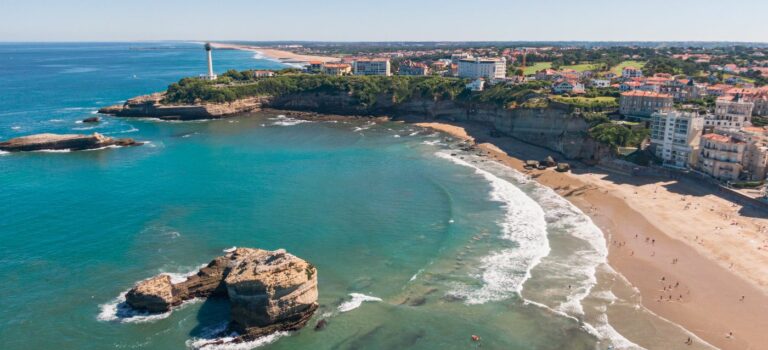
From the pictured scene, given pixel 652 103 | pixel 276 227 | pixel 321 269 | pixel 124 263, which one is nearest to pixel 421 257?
pixel 321 269

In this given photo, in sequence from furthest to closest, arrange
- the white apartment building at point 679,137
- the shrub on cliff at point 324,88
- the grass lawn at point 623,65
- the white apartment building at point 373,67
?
the white apartment building at point 373,67 → the grass lawn at point 623,65 → the shrub on cliff at point 324,88 → the white apartment building at point 679,137

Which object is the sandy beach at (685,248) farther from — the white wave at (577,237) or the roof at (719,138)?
the roof at (719,138)

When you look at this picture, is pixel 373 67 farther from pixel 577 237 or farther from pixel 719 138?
pixel 577 237

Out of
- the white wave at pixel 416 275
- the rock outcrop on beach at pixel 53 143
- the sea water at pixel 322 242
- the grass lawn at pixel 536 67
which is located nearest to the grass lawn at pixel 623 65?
the grass lawn at pixel 536 67

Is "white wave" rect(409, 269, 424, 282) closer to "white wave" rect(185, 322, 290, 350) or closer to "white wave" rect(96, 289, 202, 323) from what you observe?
"white wave" rect(185, 322, 290, 350)

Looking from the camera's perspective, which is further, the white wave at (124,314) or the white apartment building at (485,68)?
the white apartment building at (485,68)

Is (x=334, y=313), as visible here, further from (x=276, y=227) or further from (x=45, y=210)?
(x=45, y=210)

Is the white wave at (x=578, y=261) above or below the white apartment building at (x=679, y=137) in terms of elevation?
below

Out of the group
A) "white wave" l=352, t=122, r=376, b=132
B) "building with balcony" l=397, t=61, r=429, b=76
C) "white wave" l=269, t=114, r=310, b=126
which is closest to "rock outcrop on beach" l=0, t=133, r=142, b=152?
"white wave" l=269, t=114, r=310, b=126
